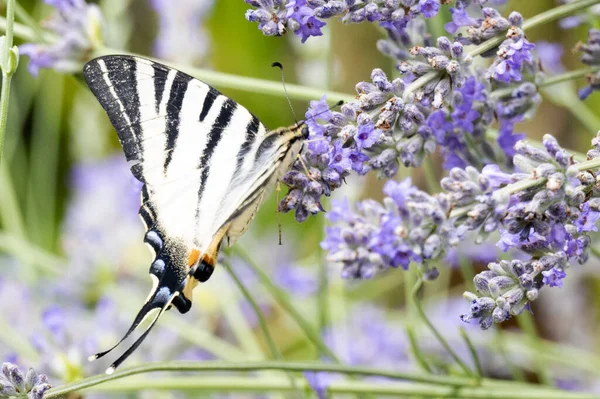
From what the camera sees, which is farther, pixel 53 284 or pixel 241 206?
pixel 53 284

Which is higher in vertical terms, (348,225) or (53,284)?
(348,225)

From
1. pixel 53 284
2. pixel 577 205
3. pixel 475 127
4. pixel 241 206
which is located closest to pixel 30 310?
pixel 53 284

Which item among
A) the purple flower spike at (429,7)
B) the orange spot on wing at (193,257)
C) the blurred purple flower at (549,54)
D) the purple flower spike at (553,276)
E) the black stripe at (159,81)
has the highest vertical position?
the purple flower spike at (429,7)

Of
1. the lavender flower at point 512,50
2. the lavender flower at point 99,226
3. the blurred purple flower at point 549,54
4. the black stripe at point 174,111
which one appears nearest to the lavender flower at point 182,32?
the lavender flower at point 99,226

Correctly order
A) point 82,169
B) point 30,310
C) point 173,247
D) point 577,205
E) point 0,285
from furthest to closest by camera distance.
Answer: point 82,169, point 0,285, point 30,310, point 173,247, point 577,205

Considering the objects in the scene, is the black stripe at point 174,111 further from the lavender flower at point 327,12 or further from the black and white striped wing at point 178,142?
the lavender flower at point 327,12

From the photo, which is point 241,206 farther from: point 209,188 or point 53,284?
point 53,284
